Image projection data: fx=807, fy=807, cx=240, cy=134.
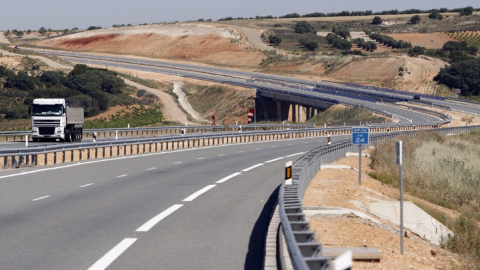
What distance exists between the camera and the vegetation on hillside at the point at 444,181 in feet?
62.2

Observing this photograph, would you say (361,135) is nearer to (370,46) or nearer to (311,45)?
(311,45)

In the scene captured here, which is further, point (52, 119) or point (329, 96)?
point (329, 96)

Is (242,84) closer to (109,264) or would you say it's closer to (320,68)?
(320,68)

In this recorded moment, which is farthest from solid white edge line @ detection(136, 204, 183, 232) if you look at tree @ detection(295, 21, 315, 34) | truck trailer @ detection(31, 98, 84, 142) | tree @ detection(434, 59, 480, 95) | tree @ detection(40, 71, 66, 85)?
tree @ detection(295, 21, 315, 34)

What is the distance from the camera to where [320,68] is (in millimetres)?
143375

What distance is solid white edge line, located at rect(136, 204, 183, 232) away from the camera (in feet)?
45.8

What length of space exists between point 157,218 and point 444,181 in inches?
A: 734

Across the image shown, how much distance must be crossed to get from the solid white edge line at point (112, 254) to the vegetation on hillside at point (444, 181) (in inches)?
230

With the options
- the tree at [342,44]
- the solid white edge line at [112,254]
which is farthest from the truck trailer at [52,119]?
the tree at [342,44]

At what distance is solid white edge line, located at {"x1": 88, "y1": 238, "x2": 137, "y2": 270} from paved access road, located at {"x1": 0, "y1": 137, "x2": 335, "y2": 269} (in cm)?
1

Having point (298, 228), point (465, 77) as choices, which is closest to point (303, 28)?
point (465, 77)

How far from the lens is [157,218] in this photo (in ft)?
50.0

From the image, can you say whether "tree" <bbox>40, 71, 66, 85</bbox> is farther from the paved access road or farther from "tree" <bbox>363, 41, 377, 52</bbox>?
"tree" <bbox>363, 41, 377, 52</bbox>

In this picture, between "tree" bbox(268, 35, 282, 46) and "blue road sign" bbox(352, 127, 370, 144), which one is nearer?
"blue road sign" bbox(352, 127, 370, 144)
